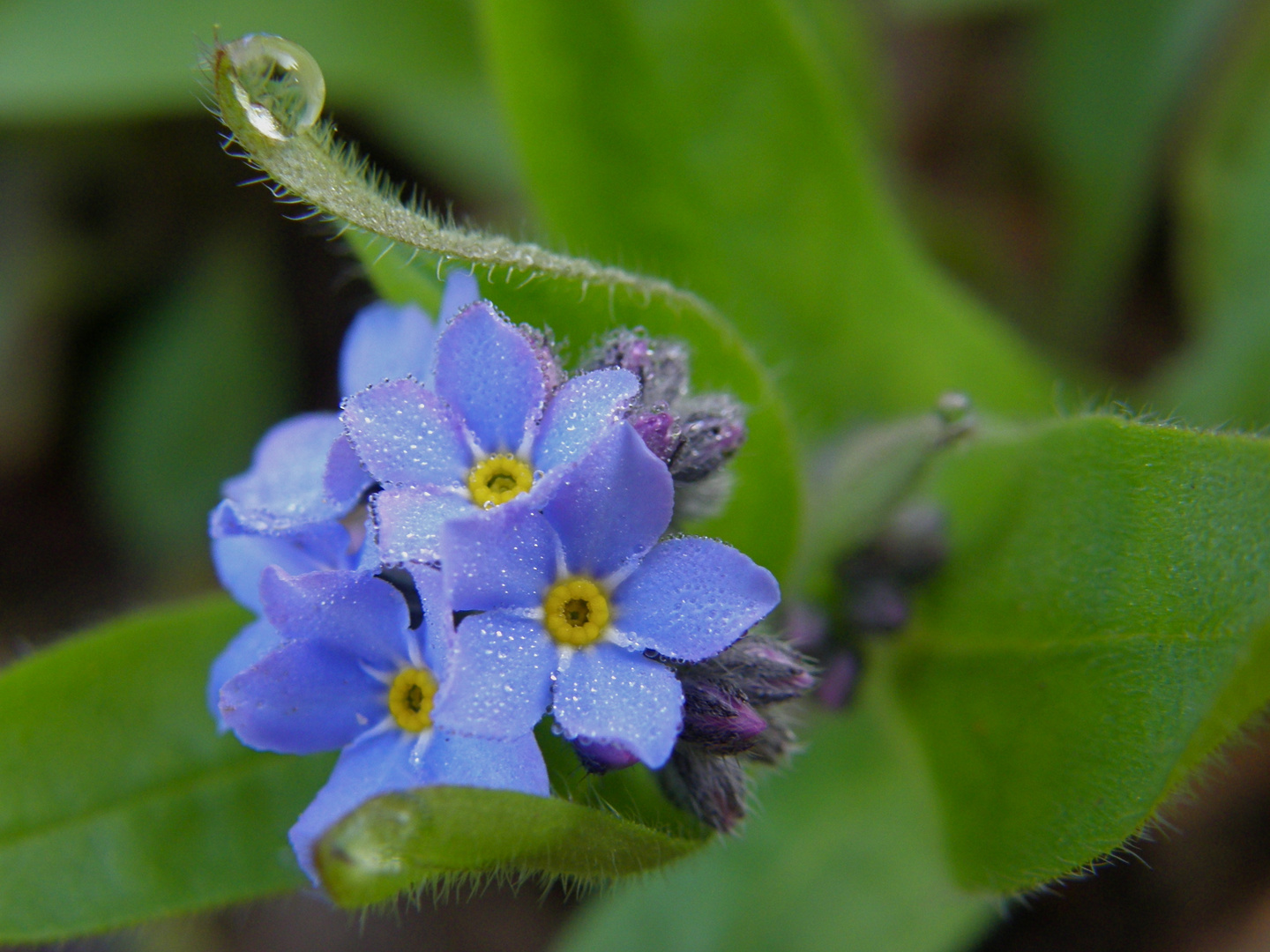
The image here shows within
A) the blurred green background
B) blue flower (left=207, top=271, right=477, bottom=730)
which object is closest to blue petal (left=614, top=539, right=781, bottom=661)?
blue flower (left=207, top=271, right=477, bottom=730)

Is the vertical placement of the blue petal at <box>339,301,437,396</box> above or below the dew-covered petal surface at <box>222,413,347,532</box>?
above

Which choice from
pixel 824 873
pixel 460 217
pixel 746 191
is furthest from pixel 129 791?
pixel 460 217

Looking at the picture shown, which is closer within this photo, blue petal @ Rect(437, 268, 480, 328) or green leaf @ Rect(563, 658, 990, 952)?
blue petal @ Rect(437, 268, 480, 328)

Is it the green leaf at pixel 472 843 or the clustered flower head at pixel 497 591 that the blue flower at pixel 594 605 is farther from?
the green leaf at pixel 472 843

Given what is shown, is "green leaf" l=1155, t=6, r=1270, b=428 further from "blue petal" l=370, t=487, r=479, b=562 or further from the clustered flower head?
"blue petal" l=370, t=487, r=479, b=562

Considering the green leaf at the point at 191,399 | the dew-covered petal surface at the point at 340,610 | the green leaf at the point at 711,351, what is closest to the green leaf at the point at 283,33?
the green leaf at the point at 191,399

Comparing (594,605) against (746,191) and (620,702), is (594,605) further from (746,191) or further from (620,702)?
(746,191)

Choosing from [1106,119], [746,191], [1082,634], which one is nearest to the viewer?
[1082,634]

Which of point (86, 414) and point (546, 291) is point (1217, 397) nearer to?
point (546, 291)
